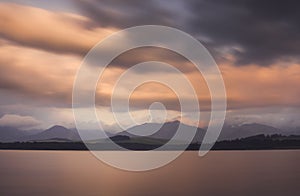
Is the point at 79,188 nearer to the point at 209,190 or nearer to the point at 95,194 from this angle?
the point at 95,194

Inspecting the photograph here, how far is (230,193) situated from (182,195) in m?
12.3

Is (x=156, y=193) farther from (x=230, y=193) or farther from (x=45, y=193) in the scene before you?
(x=45, y=193)

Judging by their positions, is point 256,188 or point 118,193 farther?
point 256,188

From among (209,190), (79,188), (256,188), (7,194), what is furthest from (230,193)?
(7,194)

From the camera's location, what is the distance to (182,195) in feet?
273

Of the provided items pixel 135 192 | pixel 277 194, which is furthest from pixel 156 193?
pixel 277 194

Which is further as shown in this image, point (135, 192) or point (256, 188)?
point (256, 188)

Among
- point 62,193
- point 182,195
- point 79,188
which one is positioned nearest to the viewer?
point 182,195

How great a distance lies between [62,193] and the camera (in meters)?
89.4

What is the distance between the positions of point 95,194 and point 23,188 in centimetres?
2832

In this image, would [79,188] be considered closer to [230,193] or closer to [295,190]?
[230,193]

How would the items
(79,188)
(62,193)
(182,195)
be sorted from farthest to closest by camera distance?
(79,188)
(62,193)
(182,195)

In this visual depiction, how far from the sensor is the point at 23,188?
10275 centimetres

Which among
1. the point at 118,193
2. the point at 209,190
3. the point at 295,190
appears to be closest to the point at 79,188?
the point at 118,193
